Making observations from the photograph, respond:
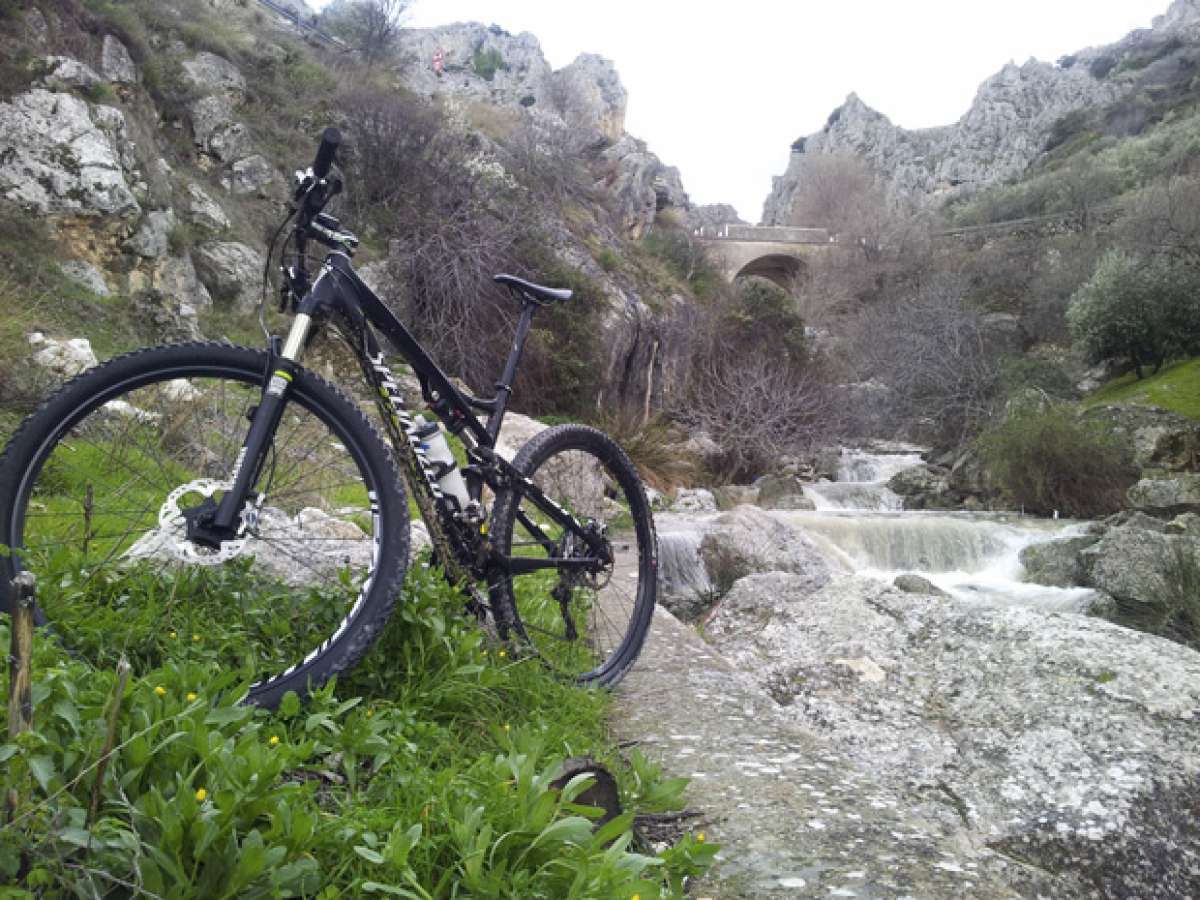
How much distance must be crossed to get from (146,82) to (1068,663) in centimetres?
1319

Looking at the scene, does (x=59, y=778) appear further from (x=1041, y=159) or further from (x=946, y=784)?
(x=1041, y=159)

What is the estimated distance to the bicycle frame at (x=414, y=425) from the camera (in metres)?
1.83

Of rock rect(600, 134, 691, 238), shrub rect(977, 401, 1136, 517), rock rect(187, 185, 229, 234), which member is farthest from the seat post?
rock rect(600, 134, 691, 238)

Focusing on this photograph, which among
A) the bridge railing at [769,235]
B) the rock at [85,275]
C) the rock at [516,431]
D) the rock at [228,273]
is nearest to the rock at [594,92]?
the bridge railing at [769,235]

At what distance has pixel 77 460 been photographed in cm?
190

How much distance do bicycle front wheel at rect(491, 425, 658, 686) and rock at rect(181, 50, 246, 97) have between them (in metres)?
12.7

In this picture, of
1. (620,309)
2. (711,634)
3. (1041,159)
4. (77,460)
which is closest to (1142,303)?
(620,309)

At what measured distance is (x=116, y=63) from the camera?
1077 cm

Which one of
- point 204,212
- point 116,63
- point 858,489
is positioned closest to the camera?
point 116,63

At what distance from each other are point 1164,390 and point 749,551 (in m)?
13.1

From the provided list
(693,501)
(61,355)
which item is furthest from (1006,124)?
(61,355)

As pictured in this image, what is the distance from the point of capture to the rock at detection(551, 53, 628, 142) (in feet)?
147

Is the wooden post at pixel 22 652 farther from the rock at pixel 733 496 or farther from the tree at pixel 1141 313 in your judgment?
the tree at pixel 1141 313

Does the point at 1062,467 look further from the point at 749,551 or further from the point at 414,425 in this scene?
the point at 414,425
